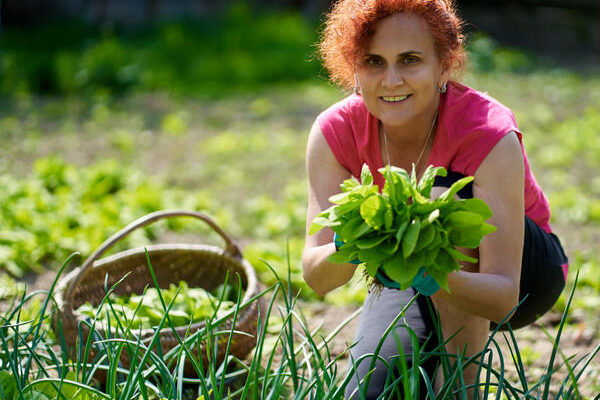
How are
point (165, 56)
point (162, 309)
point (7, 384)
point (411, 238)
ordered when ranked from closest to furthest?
point (411, 238)
point (7, 384)
point (162, 309)
point (165, 56)

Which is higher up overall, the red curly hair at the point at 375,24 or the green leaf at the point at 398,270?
the red curly hair at the point at 375,24

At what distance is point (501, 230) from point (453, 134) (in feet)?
0.99

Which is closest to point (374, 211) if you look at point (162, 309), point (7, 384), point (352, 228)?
point (352, 228)

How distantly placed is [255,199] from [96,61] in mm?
3178

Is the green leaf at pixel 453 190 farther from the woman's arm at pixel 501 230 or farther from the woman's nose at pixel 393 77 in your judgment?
the woman's nose at pixel 393 77

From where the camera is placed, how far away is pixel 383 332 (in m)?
2.00

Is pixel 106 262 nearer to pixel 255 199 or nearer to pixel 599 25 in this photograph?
pixel 255 199

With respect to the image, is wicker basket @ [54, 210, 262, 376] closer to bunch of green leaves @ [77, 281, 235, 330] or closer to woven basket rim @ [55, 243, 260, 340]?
woven basket rim @ [55, 243, 260, 340]

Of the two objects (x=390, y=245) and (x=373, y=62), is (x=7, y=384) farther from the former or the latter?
(x=373, y=62)

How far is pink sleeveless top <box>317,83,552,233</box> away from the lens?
6.19ft

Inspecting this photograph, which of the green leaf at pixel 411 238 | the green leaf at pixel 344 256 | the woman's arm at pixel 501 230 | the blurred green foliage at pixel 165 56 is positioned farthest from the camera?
the blurred green foliage at pixel 165 56

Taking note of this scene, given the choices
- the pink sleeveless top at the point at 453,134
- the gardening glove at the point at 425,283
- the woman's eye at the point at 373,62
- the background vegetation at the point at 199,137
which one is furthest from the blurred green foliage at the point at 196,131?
the gardening glove at the point at 425,283

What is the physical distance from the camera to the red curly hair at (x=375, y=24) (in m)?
1.86

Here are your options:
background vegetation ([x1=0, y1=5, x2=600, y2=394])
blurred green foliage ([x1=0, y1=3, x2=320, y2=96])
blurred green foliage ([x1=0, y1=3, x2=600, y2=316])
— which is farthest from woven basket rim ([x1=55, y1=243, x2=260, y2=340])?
blurred green foliage ([x1=0, y1=3, x2=320, y2=96])
